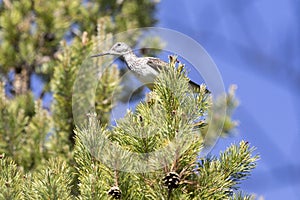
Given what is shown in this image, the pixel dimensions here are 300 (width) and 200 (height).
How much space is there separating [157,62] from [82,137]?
29.5 inches

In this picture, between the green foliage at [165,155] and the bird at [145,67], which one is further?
the bird at [145,67]

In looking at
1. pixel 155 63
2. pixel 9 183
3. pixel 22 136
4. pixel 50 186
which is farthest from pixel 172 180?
pixel 22 136

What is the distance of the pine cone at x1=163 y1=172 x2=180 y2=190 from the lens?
5.93 ft

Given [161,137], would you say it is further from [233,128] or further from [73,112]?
[233,128]

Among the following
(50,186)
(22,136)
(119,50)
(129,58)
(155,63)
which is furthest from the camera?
(22,136)

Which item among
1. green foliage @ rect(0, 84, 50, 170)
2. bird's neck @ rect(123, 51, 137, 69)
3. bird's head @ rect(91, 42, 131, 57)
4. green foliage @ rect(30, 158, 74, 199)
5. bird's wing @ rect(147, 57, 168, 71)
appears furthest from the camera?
green foliage @ rect(0, 84, 50, 170)

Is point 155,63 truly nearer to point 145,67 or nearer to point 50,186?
point 145,67

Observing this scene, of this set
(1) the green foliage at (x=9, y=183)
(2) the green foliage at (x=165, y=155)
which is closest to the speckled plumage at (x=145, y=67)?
(2) the green foliage at (x=165, y=155)

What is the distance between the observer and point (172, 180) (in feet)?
5.93

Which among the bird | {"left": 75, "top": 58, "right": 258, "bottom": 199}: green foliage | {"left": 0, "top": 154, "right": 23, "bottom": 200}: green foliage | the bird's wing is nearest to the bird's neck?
the bird

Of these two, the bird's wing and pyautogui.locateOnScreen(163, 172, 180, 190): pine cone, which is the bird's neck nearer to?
the bird's wing

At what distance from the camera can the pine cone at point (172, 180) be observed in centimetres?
181

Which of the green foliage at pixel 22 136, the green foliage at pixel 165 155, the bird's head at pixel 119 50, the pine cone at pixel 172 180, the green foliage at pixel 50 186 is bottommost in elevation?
the green foliage at pixel 50 186

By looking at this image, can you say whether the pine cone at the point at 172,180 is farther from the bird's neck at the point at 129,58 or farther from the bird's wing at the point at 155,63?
the bird's neck at the point at 129,58
